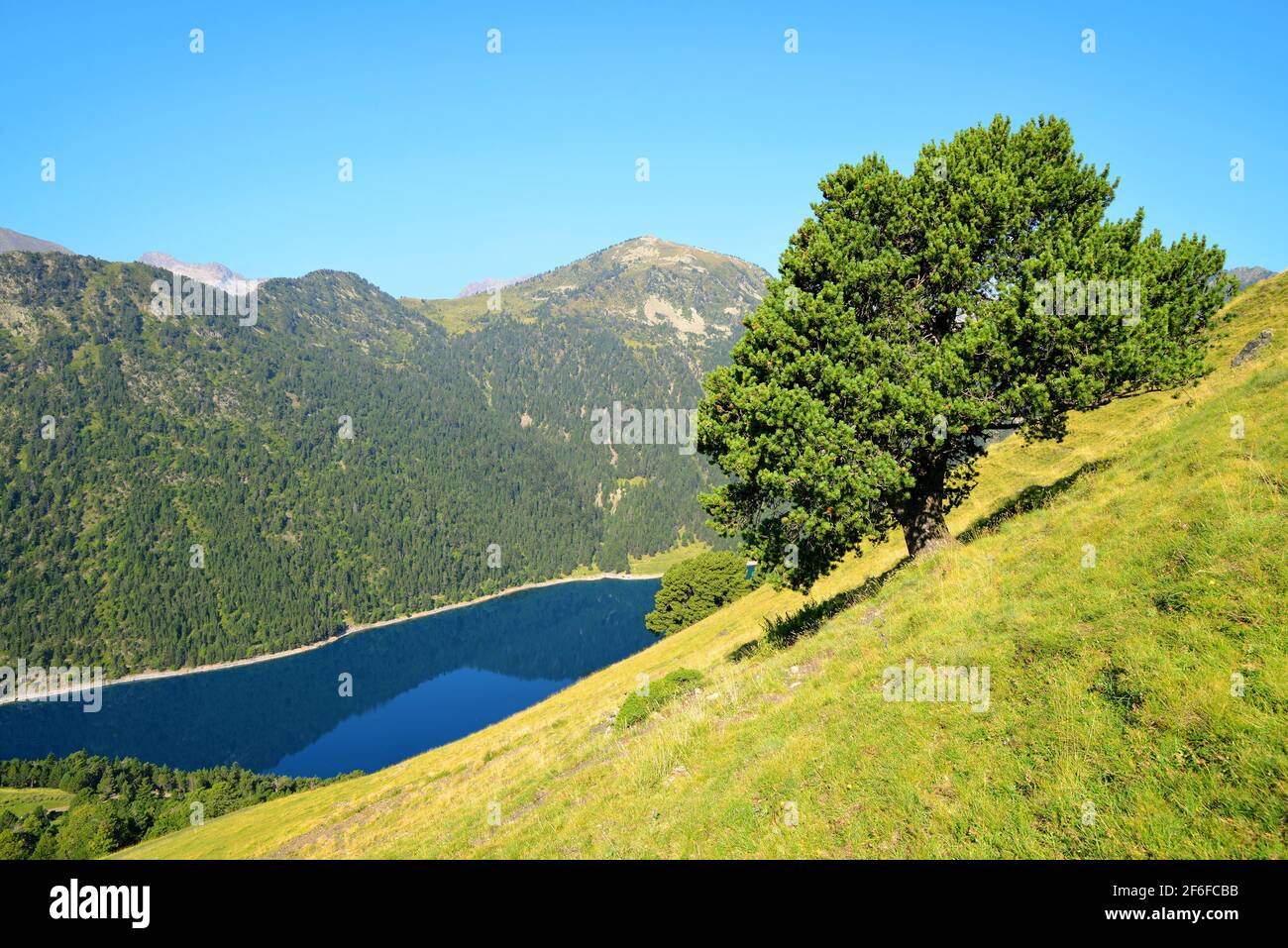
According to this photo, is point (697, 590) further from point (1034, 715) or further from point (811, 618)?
point (1034, 715)

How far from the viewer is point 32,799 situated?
5974 inches

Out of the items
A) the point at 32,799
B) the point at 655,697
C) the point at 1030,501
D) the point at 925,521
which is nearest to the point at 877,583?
the point at 925,521

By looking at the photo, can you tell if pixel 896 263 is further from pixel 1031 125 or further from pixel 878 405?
pixel 1031 125

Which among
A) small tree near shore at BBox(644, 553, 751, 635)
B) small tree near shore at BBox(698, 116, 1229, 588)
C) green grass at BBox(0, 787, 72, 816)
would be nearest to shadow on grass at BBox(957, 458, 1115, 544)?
small tree near shore at BBox(698, 116, 1229, 588)

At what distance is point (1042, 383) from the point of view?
24234 mm

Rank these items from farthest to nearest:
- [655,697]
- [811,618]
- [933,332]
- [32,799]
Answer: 1. [32,799]
2. [811,618]
3. [655,697]
4. [933,332]

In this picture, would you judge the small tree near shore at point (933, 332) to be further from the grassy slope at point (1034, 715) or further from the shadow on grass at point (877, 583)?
the grassy slope at point (1034, 715)

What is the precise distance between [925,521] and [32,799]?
699 ft

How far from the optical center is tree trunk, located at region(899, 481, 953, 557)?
29.4 m

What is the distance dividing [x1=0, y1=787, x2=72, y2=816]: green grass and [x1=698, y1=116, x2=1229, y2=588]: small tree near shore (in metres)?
197
